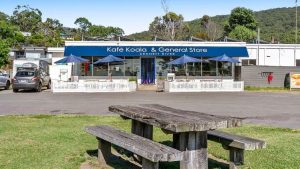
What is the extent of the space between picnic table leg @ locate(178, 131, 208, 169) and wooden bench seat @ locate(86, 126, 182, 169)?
0.37 metres

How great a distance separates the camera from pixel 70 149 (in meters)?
8.34

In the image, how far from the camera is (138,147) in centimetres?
588

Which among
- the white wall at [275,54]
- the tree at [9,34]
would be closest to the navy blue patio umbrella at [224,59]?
the white wall at [275,54]

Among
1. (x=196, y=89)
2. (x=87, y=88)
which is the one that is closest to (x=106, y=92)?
(x=87, y=88)

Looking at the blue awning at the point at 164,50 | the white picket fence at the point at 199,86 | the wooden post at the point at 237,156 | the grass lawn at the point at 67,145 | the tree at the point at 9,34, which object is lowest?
the grass lawn at the point at 67,145

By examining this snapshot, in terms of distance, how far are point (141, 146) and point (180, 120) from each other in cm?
66

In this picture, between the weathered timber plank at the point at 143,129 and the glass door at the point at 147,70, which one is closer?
the weathered timber plank at the point at 143,129

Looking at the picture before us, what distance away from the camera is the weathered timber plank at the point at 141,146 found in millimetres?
5500

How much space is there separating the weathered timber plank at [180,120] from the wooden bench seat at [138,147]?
0.29 m

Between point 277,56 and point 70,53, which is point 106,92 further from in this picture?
point 277,56

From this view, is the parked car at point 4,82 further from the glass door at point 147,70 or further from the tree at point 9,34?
the tree at point 9,34

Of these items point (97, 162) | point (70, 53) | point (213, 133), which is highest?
point (70, 53)

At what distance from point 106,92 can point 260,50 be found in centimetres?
1771

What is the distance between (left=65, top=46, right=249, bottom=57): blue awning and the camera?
111ft
